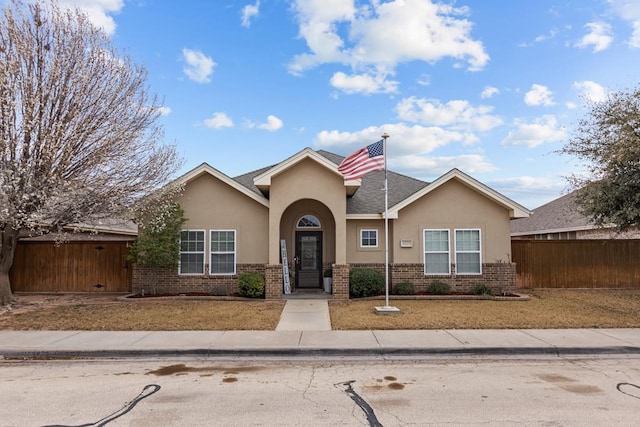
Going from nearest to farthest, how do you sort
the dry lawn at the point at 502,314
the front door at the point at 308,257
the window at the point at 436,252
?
1. the dry lawn at the point at 502,314
2. the window at the point at 436,252
3. the front door at the point at 308,257

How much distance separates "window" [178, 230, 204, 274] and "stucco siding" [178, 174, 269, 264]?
254 millimetres

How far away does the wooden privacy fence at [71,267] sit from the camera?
15.8m

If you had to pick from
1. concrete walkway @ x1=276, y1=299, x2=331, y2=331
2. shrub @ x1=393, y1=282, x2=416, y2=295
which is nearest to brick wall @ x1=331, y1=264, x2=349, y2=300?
concrete walkway @ x1=276, y1=299, x2=331, y2=331

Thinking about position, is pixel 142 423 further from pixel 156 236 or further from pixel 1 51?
pixel 1 51

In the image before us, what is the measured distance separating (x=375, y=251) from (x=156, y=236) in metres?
7.39

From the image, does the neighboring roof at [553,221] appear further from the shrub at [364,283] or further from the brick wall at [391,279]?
the shrub at [364,283]

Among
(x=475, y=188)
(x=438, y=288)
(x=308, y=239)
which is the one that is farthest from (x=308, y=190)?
(x=475, y=188)

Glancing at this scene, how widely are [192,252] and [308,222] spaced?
428 centimetres

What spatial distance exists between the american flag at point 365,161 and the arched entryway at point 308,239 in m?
3.85

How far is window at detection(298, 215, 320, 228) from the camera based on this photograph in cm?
1644


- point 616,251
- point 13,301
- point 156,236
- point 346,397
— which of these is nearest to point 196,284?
point 156,236

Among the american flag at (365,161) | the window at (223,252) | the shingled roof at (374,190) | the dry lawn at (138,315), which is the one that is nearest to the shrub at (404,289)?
the shingled roof at (374,190)

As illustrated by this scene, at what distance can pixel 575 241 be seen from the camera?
16812 millimetres

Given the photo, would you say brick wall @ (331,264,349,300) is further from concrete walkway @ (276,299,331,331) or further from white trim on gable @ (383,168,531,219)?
white trim on gable @ (383,168,531,219)
